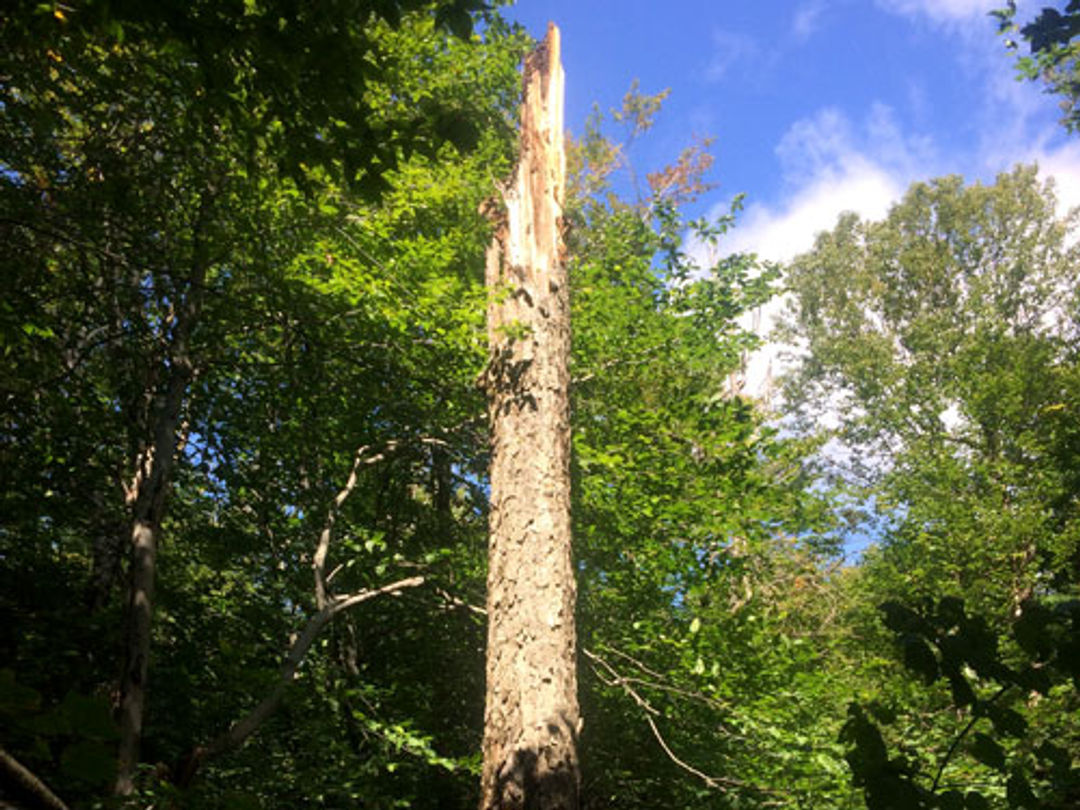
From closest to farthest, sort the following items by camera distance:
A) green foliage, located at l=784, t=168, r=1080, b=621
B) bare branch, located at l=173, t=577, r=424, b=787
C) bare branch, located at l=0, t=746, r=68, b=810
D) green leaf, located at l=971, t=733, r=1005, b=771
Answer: bare branch, located at l=0, t=746, r=68, b=810 → green leaf, located at l=971, t=733, r=1005, b=771 → bare branch, located at l=173, t=577, r=424, b=787 → green foliage, located at l=784, t=168, r=1080, b=621

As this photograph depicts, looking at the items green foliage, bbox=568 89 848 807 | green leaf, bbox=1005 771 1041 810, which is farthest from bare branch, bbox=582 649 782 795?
green leaf, bbox=1005 771 1041 810

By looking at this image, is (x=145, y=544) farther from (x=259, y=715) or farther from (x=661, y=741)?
(x=661, y=741)

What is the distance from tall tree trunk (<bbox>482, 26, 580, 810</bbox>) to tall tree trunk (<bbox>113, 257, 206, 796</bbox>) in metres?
2.13

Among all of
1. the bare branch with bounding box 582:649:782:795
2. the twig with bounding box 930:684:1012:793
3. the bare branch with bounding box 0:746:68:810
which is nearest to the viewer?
the bare branch with bounding box 0:746:68:810

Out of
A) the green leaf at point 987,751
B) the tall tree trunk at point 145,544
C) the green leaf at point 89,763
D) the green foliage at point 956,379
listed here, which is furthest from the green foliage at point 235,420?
the green foliage at point 956,379

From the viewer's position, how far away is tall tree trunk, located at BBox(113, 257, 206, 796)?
165 inches

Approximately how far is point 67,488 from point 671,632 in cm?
619

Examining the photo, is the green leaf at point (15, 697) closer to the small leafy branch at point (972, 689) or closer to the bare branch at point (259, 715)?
the small leafy branch at point (972, 689)

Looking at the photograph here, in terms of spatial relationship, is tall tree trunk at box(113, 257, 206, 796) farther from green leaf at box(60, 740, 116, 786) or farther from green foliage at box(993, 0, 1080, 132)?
green foliage at box(993, 0, 1080, 132)

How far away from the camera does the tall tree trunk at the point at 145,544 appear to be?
4.20 metres

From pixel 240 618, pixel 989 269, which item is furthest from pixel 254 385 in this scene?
pixel 989 269

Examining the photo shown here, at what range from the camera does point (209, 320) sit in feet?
21.1

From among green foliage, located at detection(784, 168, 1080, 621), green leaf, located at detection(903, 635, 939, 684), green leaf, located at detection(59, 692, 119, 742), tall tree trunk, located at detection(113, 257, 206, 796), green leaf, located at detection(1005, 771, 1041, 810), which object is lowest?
green leaf, located at detection(1005, 771, 1041, 810)

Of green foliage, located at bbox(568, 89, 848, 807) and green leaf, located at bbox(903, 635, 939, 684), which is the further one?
green foliage, located at bbox(568, 89, 848, 807)
